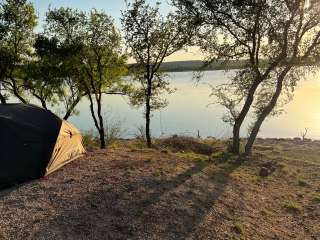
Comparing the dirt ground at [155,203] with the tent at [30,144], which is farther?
the tent at [30,144]

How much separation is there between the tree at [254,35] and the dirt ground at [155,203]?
5.53 metres

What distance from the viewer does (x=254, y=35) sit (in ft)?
60.8

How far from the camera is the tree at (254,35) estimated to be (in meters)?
17.5

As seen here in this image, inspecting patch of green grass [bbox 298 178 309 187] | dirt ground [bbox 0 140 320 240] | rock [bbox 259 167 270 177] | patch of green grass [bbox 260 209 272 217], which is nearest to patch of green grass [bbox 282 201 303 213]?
dirt ground [bbox 0 140 320 240]

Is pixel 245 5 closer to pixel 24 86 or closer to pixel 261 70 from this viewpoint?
pixel 261 70

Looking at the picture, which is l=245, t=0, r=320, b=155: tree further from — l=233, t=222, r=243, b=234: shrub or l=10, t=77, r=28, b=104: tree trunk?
l=10, t=77, r=28, b=104: tree trunk

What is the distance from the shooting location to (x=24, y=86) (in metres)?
27.2

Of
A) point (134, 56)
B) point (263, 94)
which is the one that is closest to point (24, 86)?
point (134, 56)

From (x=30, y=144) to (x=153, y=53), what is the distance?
1378 cm

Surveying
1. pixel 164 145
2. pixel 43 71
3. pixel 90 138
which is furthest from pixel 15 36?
pixel 164 145

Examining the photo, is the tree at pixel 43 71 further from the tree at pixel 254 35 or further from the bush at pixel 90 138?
the tree at pixel 254 35

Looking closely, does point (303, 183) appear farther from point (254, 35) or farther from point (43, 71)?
point (43, 71)

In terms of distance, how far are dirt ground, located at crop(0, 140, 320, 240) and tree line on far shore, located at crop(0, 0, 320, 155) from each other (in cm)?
584

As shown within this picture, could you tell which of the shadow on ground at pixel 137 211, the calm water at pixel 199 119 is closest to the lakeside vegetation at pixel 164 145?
the shadow on ground at pixel 137 211
